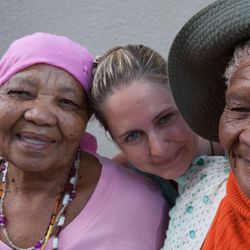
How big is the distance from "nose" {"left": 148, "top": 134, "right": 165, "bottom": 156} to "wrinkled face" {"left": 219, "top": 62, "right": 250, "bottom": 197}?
460 mm

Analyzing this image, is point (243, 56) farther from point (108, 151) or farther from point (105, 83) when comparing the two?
point (108, 151)

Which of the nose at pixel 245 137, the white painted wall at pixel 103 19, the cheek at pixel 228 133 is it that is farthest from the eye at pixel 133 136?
the white painted wall at pixel 103 19

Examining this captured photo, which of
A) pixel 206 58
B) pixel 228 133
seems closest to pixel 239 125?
pixel 228 133

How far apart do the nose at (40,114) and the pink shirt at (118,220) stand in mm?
361

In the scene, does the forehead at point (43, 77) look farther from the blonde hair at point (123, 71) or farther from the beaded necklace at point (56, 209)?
the beaded necklace at point (56, 209)

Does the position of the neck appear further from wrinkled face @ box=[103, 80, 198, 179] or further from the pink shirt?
wrinkled face @ box=[103, 80, 198, 179]

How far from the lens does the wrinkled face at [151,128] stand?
5.99ft

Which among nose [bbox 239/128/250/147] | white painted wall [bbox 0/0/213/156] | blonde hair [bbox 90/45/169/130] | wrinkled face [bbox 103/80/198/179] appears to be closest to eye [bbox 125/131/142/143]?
wrinkled face [bbox 103/80/198/179]

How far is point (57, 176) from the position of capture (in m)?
2.03

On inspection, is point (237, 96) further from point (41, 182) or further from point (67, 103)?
point (41, 182)

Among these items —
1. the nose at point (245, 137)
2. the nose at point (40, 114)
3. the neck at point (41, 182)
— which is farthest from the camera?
the neck at point (41, 182)

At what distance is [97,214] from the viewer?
190 cm

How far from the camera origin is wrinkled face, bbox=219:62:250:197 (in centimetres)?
130

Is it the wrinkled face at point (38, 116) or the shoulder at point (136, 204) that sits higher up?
the wrinkled face at point (38, 116)
